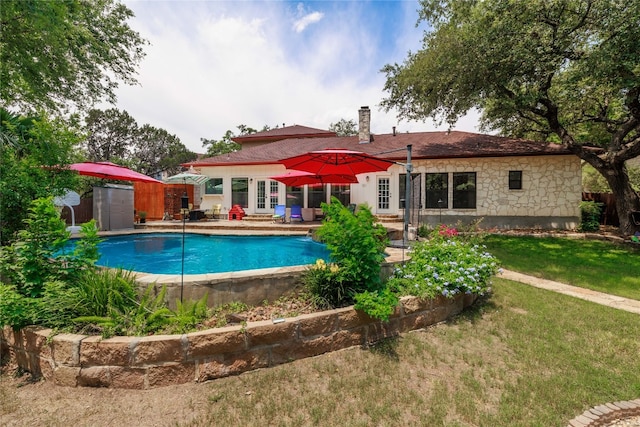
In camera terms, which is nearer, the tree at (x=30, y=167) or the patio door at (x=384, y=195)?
the tree at (x=30, y=167)

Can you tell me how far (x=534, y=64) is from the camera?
32.8 feet

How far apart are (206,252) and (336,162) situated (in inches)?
174

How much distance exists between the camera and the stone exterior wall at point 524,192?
13.4m

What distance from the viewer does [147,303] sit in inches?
142

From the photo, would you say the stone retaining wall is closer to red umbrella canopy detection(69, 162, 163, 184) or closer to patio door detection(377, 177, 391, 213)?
red umbrella canopy detection(69, 162, 163, 184)

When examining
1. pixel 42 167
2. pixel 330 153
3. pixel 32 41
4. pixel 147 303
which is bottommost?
pixel 147 303

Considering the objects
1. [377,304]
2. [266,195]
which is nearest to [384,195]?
[266,195]

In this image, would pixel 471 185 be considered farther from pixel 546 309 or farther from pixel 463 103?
pixel 546 309

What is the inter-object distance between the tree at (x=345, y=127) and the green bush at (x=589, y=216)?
28854 mm

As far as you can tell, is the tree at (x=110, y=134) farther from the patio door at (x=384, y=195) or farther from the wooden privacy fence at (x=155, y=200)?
the patio door at (x=384, y=195)

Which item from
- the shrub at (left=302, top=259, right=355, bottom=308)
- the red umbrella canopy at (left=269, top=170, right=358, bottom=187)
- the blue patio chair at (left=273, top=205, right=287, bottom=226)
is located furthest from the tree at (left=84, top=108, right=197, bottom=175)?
the shrub at (left=302, top=259, right=355, bottom=308)

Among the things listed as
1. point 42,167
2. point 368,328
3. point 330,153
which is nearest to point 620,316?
point 368,328

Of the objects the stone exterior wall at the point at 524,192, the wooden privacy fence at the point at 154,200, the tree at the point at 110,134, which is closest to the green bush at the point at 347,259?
the stone exterior wall at the point at 524,192

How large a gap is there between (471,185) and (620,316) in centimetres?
1065
